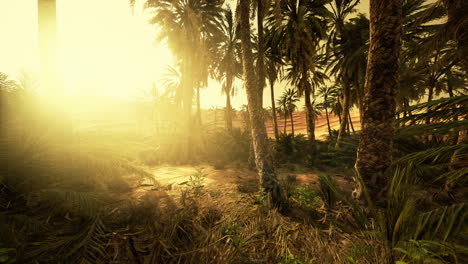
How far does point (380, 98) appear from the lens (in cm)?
307

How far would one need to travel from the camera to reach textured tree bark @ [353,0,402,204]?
294cm

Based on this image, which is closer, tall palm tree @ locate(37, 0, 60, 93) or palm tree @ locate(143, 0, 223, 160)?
tall palm tree @ locate(37, 0, 60, 93)

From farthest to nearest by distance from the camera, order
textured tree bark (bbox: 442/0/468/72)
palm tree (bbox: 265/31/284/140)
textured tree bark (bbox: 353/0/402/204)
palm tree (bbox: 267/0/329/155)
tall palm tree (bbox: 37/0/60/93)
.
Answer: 1. palm tree (bbox: 265/31/284/140)
2. palm tree (bbox: 267/0/329/155)
3. tall palm tree (bbox: 37/0/60/93)
4. textured tree bark (bbox: 442/0/468/72)
5. textured tree bark (bbox: 353/0/402/204)

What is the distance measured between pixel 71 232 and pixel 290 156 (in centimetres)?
1323

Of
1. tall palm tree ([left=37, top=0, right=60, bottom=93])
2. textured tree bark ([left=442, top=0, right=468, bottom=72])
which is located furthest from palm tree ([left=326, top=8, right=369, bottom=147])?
tall palm tree ([left=37, top=0, right=60, bottom=93])

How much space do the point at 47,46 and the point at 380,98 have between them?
7680 millimetres

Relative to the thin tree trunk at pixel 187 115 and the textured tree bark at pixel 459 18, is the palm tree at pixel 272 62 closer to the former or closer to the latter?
the thin tree trunk at pixel 187 115

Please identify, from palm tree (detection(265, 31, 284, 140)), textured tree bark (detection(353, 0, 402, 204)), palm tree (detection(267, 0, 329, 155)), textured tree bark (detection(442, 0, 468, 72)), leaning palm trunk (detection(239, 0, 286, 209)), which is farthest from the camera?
palm tree (detection(265, 31, 284, 140))

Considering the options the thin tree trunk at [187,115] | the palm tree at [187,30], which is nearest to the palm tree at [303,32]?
the palm tree at [187,30]

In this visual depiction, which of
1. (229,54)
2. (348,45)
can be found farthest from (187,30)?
(348,45)

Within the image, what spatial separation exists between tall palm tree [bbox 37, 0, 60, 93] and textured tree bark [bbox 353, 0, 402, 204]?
7.25m

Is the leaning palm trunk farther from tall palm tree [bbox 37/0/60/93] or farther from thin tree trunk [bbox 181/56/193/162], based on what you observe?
thin tree trunk [bbox 181/56/193/162]

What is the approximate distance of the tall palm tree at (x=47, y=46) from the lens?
4.20 meters

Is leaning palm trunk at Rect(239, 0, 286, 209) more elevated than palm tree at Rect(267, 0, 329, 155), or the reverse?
palm tree at Rect(267, 0, 329, 155)
